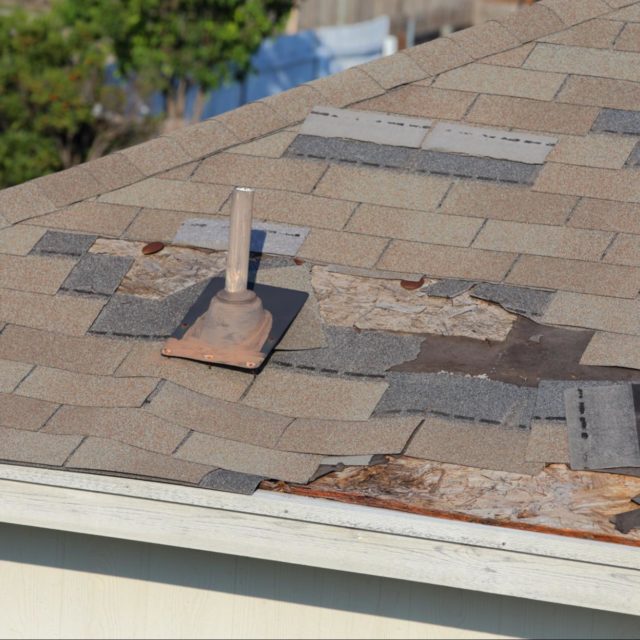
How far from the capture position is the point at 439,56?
311 inches

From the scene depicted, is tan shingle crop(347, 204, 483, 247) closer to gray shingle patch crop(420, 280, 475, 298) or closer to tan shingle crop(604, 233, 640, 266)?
gray shingle patch crop(420, 280, 475, 298)

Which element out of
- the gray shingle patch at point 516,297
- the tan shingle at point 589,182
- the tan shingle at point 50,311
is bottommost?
the tan shingle at point 50,311

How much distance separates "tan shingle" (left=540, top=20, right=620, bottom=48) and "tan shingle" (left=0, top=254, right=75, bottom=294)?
362cm

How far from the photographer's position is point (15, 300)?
6344mm

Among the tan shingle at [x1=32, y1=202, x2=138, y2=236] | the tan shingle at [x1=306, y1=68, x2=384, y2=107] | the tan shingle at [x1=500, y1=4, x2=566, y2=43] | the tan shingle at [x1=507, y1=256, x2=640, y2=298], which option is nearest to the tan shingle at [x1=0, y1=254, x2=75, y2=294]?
the tan shingle at [x1=32, y1=202, x2=138, y2=236]

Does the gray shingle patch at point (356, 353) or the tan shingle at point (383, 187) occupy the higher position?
the tan shingle at point (383, 187)

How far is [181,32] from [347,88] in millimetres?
12630

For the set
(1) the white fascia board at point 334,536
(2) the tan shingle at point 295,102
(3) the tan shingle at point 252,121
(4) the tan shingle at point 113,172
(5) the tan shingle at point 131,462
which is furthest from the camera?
(2) the tan shingle at point 295,102

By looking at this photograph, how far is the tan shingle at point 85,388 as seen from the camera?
5.57m

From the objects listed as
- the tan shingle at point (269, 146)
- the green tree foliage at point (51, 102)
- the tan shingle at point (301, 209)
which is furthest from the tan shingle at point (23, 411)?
the green tree foliage at point (51, 102)

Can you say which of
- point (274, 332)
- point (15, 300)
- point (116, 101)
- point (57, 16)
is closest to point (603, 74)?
point (274, 332)

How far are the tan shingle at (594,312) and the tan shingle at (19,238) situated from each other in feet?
9.41

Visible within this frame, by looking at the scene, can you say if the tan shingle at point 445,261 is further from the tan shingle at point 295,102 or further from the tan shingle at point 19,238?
the tan shingle at point 19,238

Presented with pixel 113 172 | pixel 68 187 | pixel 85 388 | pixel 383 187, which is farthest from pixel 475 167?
pixel 85 388
